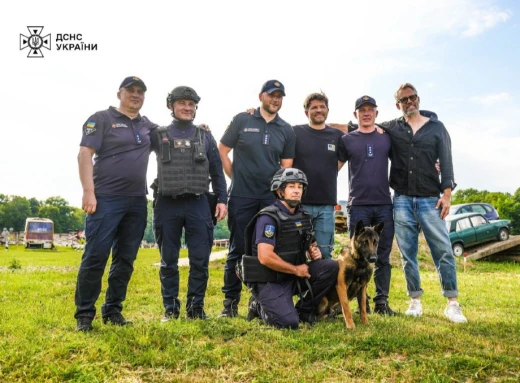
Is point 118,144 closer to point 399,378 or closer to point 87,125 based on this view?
point 87,125

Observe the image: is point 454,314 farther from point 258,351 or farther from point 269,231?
point 258,351

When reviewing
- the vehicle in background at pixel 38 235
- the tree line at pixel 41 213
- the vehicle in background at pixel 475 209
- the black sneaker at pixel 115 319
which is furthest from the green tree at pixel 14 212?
the black sneaker at pixel 115 319

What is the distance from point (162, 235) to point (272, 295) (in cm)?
174

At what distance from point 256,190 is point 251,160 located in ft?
1.55

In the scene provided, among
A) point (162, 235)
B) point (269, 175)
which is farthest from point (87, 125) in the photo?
point (269, 175)

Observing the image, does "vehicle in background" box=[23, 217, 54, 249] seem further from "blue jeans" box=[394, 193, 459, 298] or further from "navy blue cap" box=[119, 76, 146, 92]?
"blue jeans" box=[394, 193, 459, 298]

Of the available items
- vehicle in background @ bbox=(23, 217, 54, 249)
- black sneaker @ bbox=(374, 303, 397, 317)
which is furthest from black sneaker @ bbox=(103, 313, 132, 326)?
vehicle in background @ bbox=(23, 217, 54, 249)

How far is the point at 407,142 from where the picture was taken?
6.89m

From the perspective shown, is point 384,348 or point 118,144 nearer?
point 384,348

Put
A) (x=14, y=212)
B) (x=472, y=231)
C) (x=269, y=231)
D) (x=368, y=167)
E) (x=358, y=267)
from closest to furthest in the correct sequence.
→ 1. (x=269, y=231)
2. (x=358, y=267)
3. (x=368, y=167)
4. (x=472, y=231)
5. (x=14, y=212)

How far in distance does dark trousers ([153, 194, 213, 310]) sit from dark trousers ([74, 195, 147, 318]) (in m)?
0.35

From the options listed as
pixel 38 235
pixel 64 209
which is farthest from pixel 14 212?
pixel 38 235

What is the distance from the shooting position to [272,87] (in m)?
6.77

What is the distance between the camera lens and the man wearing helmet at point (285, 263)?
5.75 m
